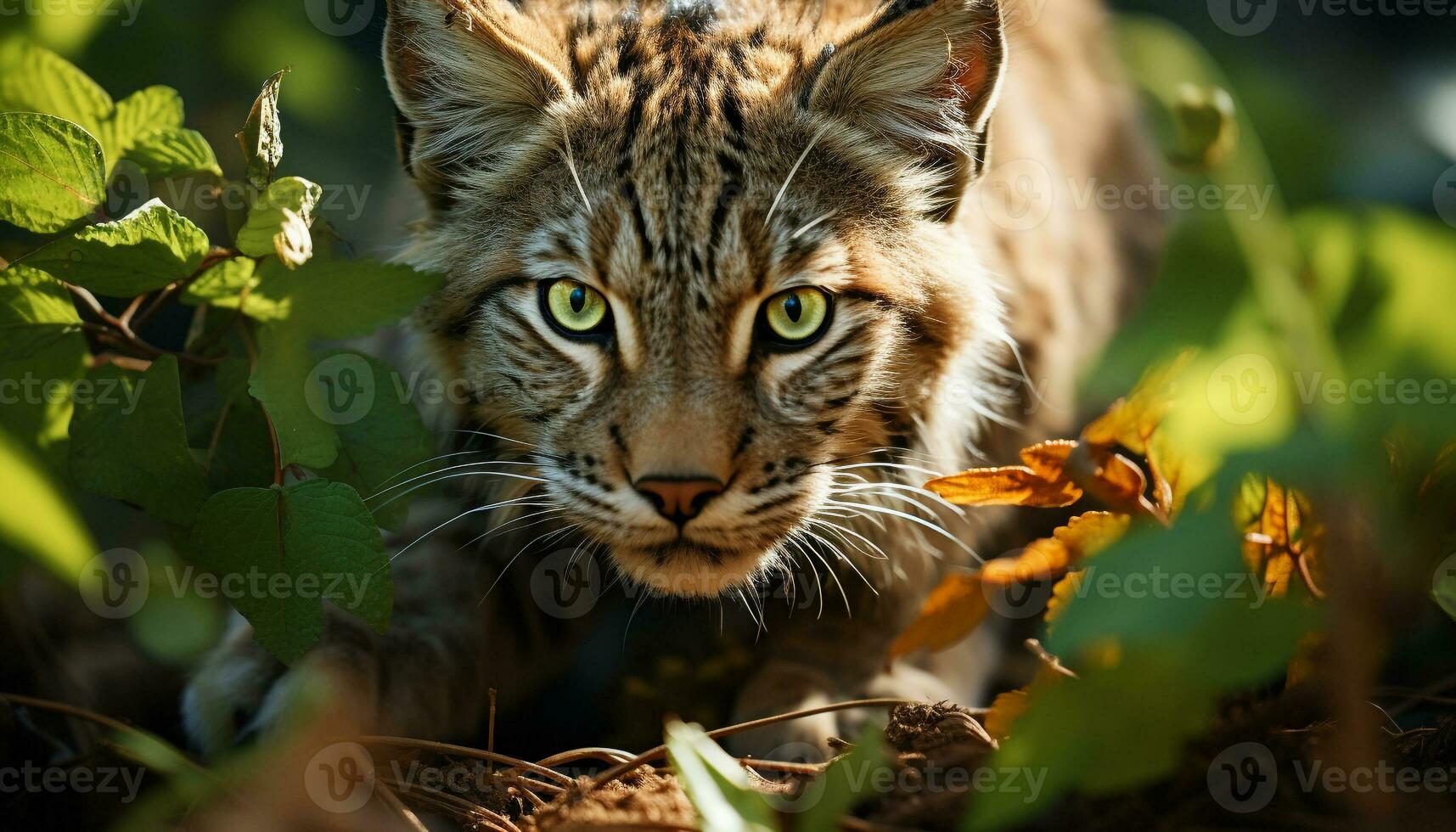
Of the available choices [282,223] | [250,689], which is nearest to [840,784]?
[282,223]

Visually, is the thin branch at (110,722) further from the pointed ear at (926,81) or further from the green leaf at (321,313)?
the pointed ear at (926,81)

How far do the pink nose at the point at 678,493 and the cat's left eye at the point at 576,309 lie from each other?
32 cm

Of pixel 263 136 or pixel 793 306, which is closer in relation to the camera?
pixel 263 136

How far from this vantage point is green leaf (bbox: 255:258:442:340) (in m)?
1.60

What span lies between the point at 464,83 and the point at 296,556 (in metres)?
0.89

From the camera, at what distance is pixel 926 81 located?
1918 millimetres

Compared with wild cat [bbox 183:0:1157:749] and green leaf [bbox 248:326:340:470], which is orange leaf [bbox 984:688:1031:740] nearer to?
wild cat [bbox 183:0:1157:749]

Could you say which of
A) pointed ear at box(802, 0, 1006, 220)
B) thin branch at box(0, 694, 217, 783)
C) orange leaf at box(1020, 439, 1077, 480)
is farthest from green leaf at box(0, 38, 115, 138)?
orange leaf at box(1020, 439, 1077, 480)

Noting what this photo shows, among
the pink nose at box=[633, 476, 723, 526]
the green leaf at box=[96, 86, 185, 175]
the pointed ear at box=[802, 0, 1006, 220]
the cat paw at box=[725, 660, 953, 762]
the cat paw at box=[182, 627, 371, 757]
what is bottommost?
the cat paw at box=[725, 660, 953, 762]

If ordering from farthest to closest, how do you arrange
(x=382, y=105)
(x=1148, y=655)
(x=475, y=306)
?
1. (x=382, y=105)
2. (x=475, y=306)
3. (x=1148, y=655)

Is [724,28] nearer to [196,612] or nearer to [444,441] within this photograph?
[444,441]

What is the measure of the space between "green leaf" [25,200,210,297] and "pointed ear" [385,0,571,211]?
498mm

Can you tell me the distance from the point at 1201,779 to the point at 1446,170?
1370mm

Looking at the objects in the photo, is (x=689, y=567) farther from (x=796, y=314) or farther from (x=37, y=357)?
(x=37, y=357)
